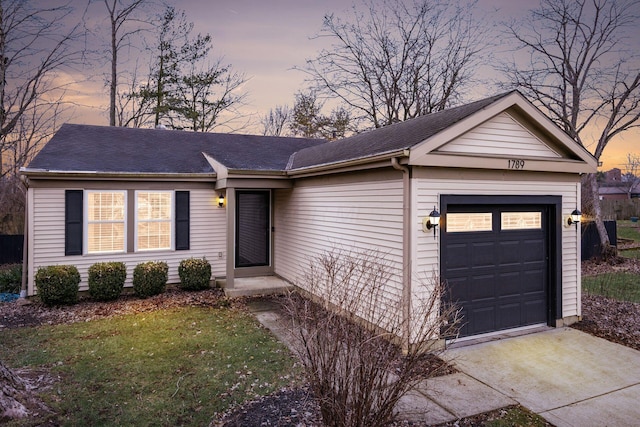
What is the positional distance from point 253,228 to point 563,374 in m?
7.79

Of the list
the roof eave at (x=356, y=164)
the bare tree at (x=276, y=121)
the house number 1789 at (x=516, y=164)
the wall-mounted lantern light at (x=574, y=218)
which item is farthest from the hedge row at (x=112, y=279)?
the bare tree at (x=276, y=121)

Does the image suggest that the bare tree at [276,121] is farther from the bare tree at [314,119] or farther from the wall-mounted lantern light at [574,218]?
the wall-mounted lantern light at [574,218]

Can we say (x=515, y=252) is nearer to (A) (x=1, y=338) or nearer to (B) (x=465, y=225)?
(B) (x=465, y=225)

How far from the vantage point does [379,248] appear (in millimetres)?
6363

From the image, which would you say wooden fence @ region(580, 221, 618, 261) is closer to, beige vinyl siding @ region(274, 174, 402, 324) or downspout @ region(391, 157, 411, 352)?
beige vinyl siding @ region(274, 174, 402, 324)

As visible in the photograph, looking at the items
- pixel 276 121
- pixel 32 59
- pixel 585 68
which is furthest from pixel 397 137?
pixel 276 121

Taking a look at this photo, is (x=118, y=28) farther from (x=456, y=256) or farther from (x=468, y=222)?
(x=456, y=256)

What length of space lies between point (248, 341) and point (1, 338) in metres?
4.07

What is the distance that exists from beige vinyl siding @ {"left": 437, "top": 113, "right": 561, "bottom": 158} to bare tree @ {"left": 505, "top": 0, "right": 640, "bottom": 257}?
10.3m

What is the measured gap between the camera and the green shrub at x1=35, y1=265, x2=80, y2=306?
26.5 feet

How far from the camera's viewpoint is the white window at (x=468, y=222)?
6043mm

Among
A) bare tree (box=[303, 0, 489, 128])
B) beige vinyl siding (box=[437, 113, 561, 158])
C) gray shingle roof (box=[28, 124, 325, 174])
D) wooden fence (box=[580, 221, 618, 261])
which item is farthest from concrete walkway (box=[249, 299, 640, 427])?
bare tree (box=[303, 0, 489, 128])

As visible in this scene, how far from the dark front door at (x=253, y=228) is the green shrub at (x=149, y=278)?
201 cm

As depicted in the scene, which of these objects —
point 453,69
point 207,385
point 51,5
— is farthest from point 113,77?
point 207,385
